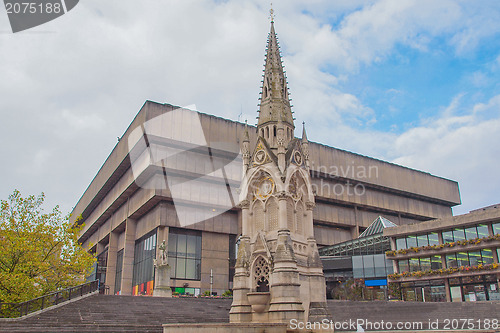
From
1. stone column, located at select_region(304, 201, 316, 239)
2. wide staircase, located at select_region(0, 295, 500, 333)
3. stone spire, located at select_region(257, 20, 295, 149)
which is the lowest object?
wide staircase, located at select_region(0, 295, 500, 333)

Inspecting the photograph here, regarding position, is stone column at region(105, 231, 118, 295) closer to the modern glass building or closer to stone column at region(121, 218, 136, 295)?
stone column at region(121, 218, 136, 295)

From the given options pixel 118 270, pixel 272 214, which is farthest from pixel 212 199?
pixel 272 214

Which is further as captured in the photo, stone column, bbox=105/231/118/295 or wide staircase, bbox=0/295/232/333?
stone column, bbox=105/231/118/295

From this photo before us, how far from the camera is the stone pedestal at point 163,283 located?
37525 mm

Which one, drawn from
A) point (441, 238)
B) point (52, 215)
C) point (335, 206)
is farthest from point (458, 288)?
point (52, 215)

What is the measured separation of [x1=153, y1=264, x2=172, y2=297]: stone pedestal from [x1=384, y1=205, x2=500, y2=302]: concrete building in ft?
89.5

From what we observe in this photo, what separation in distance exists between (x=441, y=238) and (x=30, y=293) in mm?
42660

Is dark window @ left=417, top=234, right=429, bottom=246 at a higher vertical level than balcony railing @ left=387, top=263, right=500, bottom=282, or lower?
higher

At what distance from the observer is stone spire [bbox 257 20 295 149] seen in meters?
25.7

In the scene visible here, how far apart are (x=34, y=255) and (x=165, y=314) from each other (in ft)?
29.9

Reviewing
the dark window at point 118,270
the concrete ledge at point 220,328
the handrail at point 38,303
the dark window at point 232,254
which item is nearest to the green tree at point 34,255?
the handrail at point 38,303

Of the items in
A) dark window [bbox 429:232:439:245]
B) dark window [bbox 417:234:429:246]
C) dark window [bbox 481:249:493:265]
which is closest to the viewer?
dark window [bbox 481:249:493:265]

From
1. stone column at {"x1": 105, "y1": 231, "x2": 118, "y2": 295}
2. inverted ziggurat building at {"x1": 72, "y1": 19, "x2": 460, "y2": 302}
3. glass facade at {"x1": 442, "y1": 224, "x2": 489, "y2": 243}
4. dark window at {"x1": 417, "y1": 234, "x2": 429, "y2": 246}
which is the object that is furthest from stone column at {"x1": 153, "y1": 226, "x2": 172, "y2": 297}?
stone column at {"x1": 105, "y1": 231, "x2": 118, "y2": 295}

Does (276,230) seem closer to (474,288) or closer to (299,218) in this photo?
(299,218)
